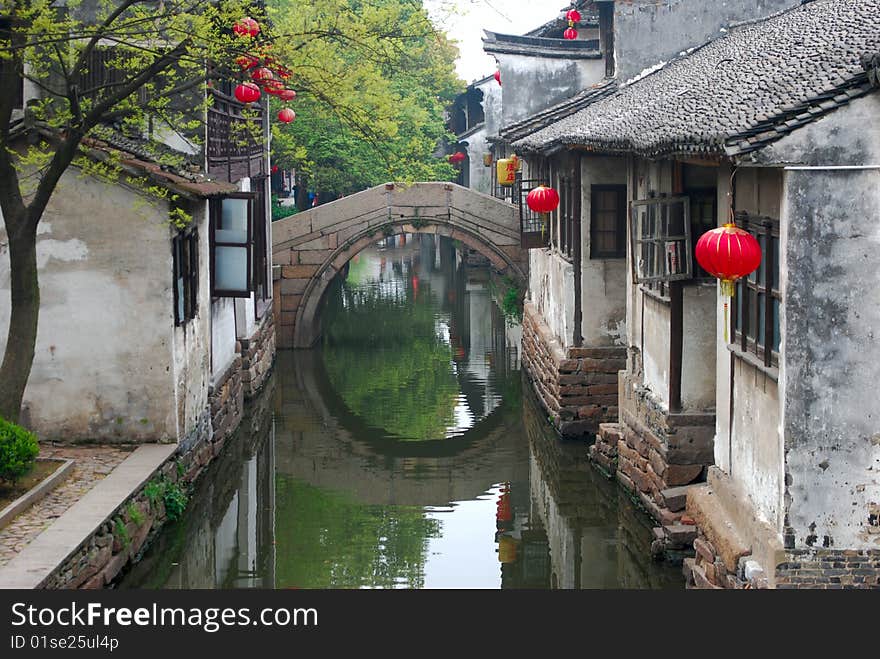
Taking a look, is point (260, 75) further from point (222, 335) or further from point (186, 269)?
point (222, 335)

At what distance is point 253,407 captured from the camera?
23516mm

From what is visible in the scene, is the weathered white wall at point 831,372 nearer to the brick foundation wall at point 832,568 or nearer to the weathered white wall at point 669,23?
the brick foundation wall at point 832,568

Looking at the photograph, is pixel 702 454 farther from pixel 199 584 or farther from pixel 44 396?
pixel 44 396

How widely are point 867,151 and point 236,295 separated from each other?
41.1 feet

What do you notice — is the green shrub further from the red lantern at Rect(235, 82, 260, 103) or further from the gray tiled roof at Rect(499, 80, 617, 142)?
the gray tiled roof at Rect(499, 80, 617, 142)

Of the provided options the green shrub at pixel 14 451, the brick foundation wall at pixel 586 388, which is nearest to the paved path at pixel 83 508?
the green shrub at pixel 14 451

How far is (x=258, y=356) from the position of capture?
25281 millimetres

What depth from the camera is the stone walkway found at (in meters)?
11.9

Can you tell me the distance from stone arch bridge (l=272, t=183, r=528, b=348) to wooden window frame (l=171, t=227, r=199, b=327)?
427 inches

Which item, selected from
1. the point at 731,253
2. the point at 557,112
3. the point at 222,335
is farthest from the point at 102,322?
the point at 557,112

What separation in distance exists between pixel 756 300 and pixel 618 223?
9.07 m

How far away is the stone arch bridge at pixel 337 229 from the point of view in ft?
97.4

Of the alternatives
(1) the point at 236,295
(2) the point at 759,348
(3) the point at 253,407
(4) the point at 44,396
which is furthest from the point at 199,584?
(3) the point at 253,407

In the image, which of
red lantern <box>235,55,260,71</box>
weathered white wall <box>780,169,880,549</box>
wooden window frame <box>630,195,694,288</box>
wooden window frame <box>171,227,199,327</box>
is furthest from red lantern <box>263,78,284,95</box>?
weathered white wall <box>780,169,880,549</box>
